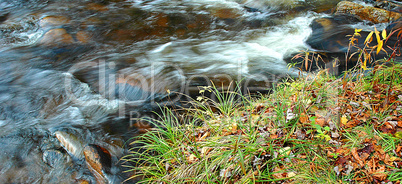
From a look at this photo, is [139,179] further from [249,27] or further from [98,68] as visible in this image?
[249,27]

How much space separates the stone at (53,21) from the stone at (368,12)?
9272 mm

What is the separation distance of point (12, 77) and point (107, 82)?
8.69 feet

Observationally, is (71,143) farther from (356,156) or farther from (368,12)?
(368,12)

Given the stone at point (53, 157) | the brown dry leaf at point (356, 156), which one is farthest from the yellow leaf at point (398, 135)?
the stone at point (53, 157)

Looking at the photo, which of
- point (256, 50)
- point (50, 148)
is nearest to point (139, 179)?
point (50, 148)

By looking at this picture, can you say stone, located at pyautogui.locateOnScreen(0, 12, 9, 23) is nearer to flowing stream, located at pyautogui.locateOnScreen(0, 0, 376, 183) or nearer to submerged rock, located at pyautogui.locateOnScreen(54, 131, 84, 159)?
flowing stream, located at pyautogui.locateOnScreen(0, 0, 376, 183)

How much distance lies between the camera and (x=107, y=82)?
5539 millimetres

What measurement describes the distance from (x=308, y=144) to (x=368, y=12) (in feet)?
21.8

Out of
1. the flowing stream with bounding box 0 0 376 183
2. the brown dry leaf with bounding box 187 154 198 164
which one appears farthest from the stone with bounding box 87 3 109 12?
the brown dry leaf with bounding box 187 154 198 164

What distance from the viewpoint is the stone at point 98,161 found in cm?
337

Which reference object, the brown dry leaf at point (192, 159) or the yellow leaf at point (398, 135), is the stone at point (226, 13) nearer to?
the brown dry leaf at point (192, 159)

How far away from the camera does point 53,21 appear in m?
8.37

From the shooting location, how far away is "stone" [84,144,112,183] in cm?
337

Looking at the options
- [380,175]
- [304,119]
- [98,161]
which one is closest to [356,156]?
[380,175]
